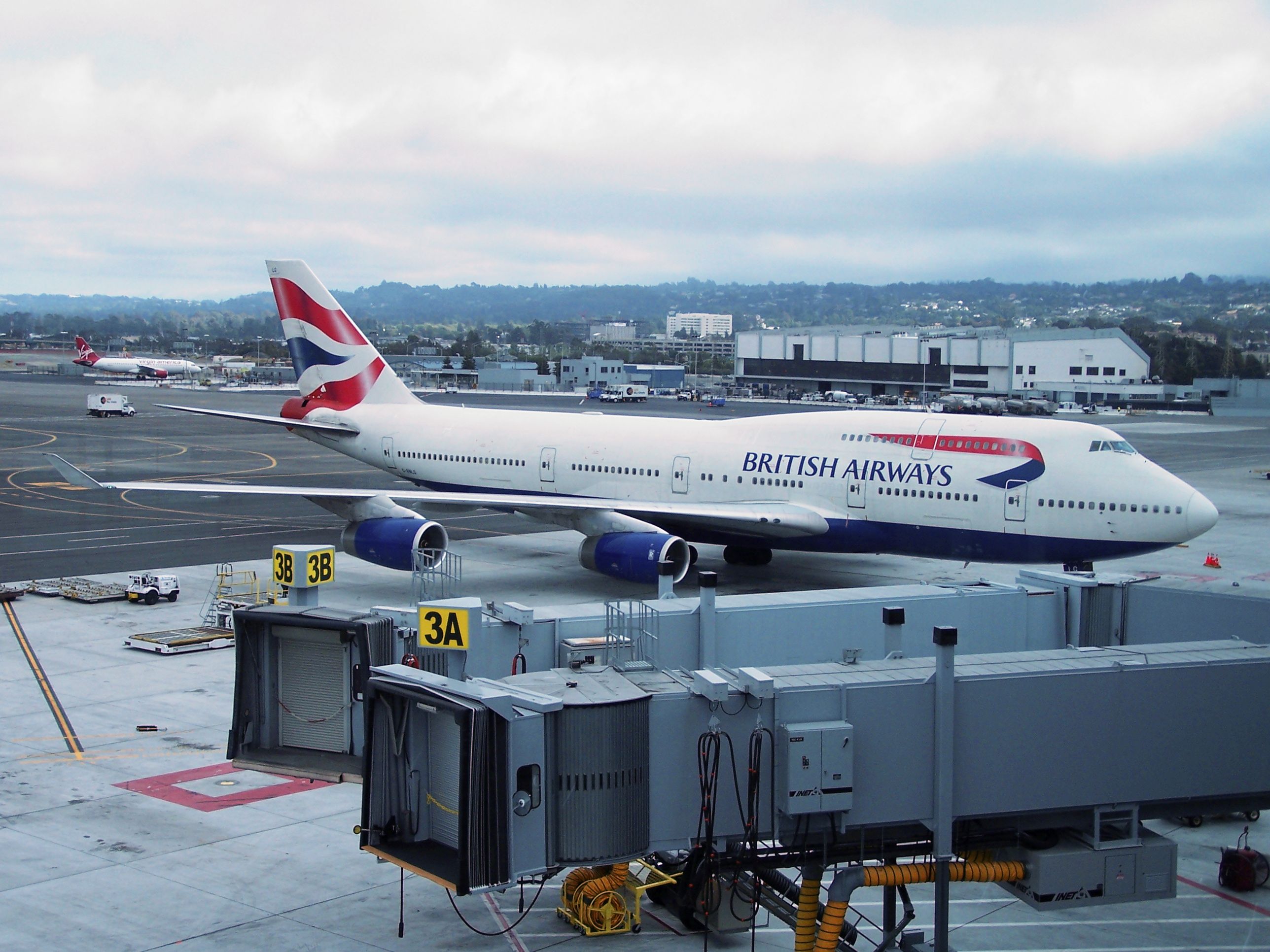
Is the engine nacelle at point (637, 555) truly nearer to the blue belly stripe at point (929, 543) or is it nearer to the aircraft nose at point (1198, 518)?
the blue belly stripe at point (929, 543)

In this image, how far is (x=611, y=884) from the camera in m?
14.5

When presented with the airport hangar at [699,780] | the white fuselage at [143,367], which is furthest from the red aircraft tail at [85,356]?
Answer: the airport hangar at [699,780]

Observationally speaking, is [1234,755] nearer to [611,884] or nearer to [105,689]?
[611,884]

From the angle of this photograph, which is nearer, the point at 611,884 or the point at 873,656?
the point at 611,884

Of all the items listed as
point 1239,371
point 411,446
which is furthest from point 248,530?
point 1239,371

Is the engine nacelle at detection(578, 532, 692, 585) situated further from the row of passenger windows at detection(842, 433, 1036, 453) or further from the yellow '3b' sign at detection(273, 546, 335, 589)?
the yellow '3b' sign at detection(273, 546, 335, 589)

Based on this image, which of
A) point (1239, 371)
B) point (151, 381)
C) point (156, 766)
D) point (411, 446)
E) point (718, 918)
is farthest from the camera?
point (1239, 371)

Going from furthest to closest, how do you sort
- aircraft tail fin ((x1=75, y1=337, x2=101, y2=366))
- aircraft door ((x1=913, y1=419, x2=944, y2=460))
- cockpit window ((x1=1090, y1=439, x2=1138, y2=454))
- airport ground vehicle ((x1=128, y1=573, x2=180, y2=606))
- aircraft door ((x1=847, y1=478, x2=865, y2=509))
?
1. aircraft tail fin ((x1=75, y1=337, x2=101, y2=366))
2. aircraft door ((x1=847, y1=478, x2=865, y2=509))
3. aircraft door ((x1=913, y1=419, x2=944, y2=460))
4. airport ground vehicle ((x1=128, y1=573, x2=180, y2=606))
5. cockpit window ((x1=1090, y1=439, x2=1138, y2=454))

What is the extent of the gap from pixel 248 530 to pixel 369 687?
36.3m

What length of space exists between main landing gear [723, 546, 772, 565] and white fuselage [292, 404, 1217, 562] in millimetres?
2290

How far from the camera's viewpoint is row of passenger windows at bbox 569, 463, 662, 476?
3762cm

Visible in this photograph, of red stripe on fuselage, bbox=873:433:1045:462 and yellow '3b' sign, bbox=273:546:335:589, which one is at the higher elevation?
red stripe on fuselage, bbox=873:433:1045:462

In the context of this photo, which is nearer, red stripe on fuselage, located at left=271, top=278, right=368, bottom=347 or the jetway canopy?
the jetway canopy

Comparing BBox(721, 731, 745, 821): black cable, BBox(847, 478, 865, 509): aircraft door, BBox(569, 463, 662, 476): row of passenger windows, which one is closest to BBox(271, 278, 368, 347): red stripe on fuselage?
BBox(569, 463, 662, 476): row of passenger windows
